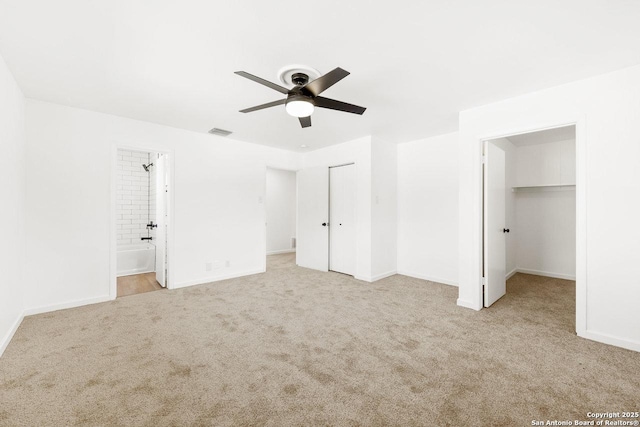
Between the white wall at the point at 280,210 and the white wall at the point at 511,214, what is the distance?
5176mm

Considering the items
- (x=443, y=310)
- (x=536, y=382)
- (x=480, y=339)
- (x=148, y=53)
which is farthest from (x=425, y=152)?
(x=148, y=53)

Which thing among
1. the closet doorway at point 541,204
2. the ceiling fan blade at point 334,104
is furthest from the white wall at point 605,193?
the ceiling fan blade at point 334,104

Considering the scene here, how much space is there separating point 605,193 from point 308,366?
10.2 feet

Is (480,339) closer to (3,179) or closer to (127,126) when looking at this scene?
(3,179)

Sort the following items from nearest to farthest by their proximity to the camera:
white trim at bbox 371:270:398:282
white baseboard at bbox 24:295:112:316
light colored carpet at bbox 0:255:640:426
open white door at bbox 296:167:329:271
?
light colored carpet at bbox 0:255:640:426, white baseboard at bbox 24:295:112:316, white trim at bbox 371:270:398:282, open white door at bbox 296:167:329:271

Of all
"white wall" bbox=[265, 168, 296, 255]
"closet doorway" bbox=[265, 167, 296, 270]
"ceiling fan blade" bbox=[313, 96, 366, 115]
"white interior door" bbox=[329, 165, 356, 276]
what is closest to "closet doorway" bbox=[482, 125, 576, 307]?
"white interior door" bbox=[329, 165, 356, 276]

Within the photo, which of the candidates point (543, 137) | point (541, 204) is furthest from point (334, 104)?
point (541, 204)

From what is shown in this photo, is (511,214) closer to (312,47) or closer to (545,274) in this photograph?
Result: (545,274)

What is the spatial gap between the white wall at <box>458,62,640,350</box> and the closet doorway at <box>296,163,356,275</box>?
116 inches

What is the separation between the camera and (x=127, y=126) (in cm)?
381

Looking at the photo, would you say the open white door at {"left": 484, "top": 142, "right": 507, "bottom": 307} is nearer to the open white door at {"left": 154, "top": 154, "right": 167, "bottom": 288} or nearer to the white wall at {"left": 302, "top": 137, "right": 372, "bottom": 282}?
the white wall at {"left": 302, "top": 137, "right": 372, "bottom": 282}

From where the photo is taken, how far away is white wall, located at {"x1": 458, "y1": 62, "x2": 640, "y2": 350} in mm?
2389

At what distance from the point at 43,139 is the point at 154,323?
264 cm

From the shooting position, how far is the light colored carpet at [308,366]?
1632 millimetres
